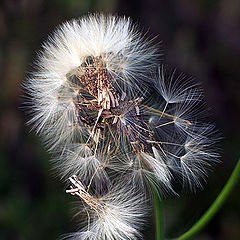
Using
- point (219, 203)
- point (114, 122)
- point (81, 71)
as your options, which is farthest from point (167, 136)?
point (81, 71)

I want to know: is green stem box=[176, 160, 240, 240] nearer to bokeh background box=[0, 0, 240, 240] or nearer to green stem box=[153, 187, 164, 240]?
green stem box=[153, 187, 164, 240]

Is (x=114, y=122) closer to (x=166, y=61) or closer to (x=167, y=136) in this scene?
(x=167, y=136)

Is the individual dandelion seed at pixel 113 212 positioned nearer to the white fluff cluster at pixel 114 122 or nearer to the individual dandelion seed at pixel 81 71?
the white fluff cluster at pixel 114 122

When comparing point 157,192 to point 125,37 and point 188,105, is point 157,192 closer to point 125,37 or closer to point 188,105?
point 188,105

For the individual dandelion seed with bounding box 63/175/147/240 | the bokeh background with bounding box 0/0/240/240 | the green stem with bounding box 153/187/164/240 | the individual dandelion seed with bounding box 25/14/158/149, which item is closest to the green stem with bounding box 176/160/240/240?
the green stem with bounding box 153/187/164/240

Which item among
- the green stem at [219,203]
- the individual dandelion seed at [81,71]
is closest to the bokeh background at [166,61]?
the green stem at [219,203]

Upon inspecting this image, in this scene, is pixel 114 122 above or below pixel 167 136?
above
